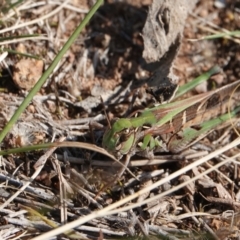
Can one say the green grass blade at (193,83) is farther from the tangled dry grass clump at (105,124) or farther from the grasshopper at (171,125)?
the grasshopper at (171,125)

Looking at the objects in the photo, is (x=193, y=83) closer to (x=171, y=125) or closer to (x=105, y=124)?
(x=171, y=125)

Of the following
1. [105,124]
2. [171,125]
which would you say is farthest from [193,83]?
[105,124]

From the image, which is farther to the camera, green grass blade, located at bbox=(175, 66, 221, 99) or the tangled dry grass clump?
green grass blade, located at bbox=(175, 66, 221, 99)

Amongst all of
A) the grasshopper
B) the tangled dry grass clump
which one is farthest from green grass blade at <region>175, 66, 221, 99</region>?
the grasshopper

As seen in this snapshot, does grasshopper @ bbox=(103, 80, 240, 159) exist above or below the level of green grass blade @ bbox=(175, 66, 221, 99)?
below

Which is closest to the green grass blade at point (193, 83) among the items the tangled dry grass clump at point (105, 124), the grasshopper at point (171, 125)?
the tangled dry grass clump at point (105, 124)

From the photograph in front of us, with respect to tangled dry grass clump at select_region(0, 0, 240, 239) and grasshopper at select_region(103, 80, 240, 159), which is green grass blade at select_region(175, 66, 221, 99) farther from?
grasshopper at select_region(103, 80, 240, 159)
